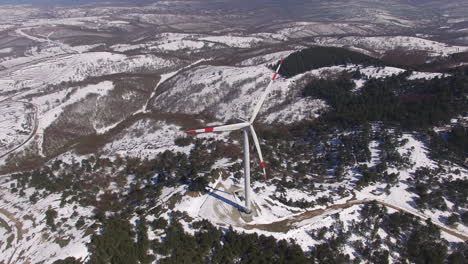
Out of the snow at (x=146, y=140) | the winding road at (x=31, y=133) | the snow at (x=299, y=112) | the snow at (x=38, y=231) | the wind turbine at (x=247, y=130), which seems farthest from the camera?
the winding road at (x=31, y=133)

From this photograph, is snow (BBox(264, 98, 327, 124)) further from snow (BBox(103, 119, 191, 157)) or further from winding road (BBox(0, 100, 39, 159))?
winding road (BBox(0, 100, 39, 159))

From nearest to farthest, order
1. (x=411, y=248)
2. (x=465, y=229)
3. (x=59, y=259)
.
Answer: (x=59, y=259) → (x=411, y=248) → (x=465, y=229)

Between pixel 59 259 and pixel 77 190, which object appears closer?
pixel 59 259

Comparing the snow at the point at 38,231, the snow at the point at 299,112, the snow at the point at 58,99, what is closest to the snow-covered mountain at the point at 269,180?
the snow at the point at 38,231

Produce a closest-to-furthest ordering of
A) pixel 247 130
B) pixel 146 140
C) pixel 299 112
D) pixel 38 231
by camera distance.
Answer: pixel 247 130
pixel 38 231
pixel 146 140
pixel 299 112

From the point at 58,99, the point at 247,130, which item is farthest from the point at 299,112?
the point at 58,99

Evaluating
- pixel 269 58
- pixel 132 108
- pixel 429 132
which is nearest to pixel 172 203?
pixel 429 132

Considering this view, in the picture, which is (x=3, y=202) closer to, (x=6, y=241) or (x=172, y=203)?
(x=6, y=241)

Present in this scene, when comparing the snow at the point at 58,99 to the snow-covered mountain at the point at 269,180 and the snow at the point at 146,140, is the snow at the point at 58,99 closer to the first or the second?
the snow-covered mountain at the point at 269,180

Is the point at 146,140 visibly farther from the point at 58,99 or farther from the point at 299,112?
the point at 58,99

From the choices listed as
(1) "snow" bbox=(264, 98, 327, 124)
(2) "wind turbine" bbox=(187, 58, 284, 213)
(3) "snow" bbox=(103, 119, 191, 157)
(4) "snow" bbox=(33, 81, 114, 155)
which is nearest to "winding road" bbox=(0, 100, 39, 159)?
(4) "snow" bbox=(33, 81, 114, 155)

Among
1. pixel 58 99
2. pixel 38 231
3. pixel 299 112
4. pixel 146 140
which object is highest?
pixel 58 99
